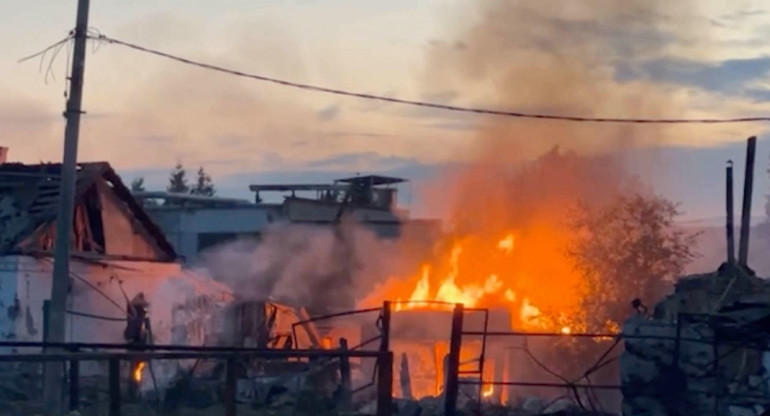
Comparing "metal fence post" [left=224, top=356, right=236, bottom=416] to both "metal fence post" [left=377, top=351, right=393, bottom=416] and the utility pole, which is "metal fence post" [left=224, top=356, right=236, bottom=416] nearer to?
"metal fence post" [left=377, top=351, right=393, bottom=416]

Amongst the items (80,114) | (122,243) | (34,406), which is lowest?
(34,406)

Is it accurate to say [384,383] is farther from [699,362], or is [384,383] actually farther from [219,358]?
[699,362]

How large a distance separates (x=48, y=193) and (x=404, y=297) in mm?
A: 15068

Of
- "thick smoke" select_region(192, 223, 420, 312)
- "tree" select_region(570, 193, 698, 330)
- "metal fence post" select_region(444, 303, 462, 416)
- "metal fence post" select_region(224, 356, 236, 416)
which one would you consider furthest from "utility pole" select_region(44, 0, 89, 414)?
"tree" select_region(570, 193, 698, 330)

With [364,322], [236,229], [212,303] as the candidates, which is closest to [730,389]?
[212,303]

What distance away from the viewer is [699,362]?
21188 millimetres

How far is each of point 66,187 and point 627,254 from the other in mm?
27086

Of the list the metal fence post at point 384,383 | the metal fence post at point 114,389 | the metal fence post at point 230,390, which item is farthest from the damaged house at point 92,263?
the metal fence post at point 230,390

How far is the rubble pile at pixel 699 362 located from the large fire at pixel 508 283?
66.9 feet

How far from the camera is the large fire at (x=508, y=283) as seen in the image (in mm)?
43250

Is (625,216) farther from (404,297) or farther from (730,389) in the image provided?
(730,389)

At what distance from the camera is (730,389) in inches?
839

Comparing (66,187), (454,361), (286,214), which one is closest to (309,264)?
(286,214)

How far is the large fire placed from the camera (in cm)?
4325
